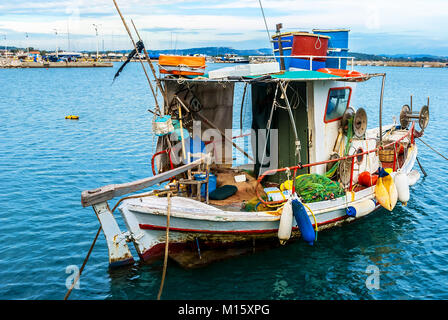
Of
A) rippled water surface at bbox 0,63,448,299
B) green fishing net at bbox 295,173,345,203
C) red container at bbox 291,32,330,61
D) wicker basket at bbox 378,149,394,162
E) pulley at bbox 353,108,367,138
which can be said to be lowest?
rippled water surface at bbox 0,63,448,299

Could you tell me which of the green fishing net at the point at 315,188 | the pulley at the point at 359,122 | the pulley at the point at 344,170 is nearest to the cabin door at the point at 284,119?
the green fishing net at the point at 315,188

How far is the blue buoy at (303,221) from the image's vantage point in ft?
27.4

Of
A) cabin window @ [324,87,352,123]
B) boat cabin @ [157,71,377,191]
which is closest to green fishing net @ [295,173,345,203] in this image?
boat cabin @ [157,71,377,191]

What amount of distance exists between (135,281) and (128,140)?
16.3 m

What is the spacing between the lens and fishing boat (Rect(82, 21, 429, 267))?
8102mm

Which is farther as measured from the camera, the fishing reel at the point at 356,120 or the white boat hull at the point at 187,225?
the fishing reel at the point at 356,120

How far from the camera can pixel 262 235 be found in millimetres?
8844

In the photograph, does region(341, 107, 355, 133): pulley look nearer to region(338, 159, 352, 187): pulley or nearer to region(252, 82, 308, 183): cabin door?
region(338, 159, 352, 187): pulley

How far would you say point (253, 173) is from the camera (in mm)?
11102

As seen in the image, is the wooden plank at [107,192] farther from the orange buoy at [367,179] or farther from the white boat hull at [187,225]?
the orange buoy at [367,179]

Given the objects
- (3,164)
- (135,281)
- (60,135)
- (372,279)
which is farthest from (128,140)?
(372,279)

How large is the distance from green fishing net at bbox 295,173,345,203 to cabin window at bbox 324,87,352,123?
5.69 ft

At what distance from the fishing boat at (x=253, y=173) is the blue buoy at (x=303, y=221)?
22mm

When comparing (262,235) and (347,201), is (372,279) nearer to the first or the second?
(347,201)
